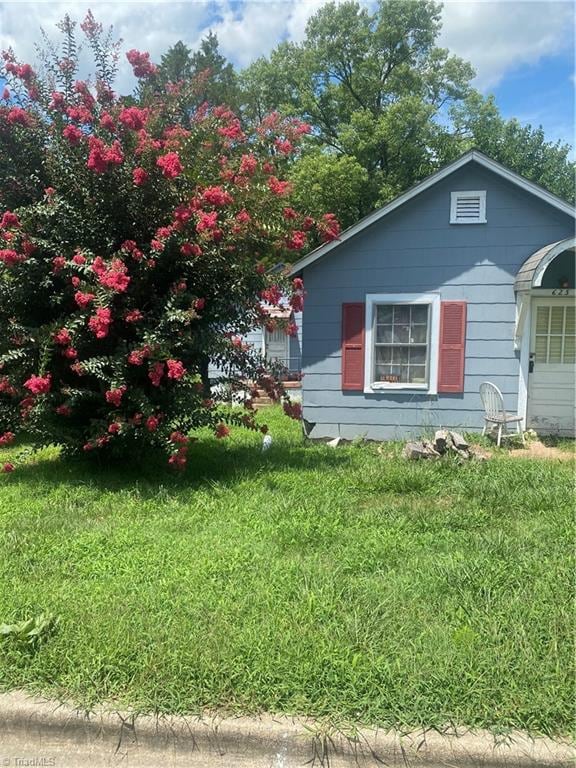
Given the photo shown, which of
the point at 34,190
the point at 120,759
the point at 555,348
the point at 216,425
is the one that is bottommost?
the point at 120,759

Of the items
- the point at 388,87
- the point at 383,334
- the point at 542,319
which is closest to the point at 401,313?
the point at 383,334

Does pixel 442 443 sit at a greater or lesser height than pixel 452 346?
lesser

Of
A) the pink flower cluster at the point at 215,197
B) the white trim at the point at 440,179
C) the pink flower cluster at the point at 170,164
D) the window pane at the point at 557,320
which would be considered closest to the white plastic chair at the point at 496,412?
the window pane at the point at 557,320

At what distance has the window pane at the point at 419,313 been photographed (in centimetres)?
762

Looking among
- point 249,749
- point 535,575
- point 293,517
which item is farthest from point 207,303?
point 249,749

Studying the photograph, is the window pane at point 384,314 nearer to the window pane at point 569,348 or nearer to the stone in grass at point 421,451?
the stone in grass at point 421,451

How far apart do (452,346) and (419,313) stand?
2.15ft

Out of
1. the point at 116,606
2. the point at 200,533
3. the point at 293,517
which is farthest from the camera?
the point at 293,517

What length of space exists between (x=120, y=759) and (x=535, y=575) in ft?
7.74

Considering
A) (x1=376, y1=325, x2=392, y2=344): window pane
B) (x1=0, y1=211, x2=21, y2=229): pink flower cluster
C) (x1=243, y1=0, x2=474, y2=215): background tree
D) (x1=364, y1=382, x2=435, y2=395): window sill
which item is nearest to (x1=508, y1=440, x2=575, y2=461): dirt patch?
(x1=364, y1=382, x2=435, y2=395): window sill

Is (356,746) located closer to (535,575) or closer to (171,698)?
(171,698)

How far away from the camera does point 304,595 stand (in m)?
2.90

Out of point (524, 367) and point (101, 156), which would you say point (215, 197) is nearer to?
point (101, 156)

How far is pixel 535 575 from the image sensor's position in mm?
3154
